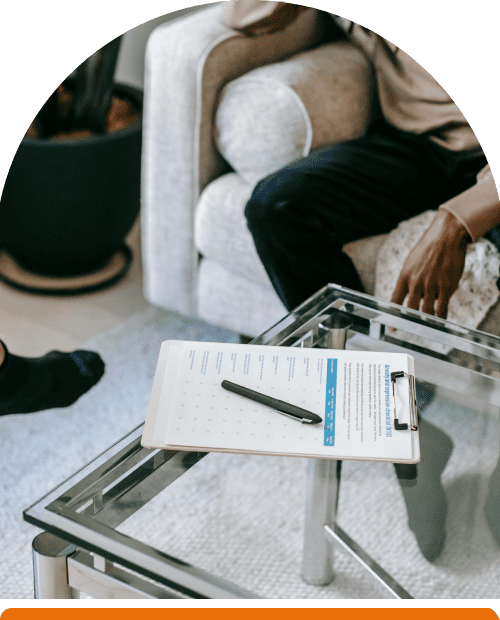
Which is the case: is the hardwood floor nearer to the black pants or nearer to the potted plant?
the potted plant

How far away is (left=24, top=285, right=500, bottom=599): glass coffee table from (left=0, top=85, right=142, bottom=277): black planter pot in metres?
0.68

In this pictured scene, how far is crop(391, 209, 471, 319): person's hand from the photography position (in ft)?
4.22

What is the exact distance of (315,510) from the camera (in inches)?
38.5

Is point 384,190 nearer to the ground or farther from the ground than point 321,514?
farther from the ground

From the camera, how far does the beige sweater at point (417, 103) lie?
125 cm

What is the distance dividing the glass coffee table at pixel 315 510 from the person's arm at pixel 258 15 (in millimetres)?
549

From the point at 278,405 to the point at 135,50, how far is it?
917 millimetres

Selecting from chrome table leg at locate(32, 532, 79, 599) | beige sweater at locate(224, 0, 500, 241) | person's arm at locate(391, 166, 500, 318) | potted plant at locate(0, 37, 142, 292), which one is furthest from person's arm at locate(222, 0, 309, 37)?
chrome table leg at locate(32, 532, 79, 599)

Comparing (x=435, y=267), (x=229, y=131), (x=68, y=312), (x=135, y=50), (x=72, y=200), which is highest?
(x=135, y=50)

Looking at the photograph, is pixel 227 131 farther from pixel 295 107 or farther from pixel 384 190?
pixel 384 190

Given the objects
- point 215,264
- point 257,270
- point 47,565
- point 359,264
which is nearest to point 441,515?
point 47,565

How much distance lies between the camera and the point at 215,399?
2.68 feet

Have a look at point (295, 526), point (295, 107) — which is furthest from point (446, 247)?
point (295, 526)

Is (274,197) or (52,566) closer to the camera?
(52,566)
